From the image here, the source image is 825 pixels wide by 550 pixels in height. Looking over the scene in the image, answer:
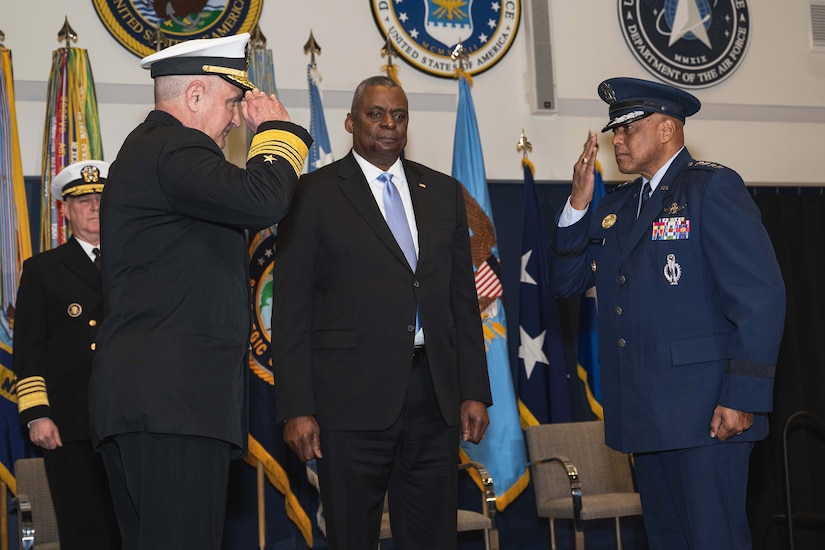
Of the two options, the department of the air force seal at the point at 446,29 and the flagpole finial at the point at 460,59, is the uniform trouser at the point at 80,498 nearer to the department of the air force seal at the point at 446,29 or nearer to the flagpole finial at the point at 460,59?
the flagpole finial at the point at 460,59

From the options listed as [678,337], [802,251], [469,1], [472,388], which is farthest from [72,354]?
[802,251]

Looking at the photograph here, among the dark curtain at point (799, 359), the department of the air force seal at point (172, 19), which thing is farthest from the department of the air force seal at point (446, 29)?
the dark curtain at point (799, 359)

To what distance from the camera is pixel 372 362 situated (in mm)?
3055

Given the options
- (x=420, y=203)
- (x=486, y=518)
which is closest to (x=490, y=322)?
(x=486, y=518)

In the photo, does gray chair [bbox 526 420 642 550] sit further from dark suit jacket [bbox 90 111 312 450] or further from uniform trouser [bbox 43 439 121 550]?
dark suit jacket [bbox 90 111 312 450]

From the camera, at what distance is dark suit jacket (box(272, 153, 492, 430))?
3.04 m

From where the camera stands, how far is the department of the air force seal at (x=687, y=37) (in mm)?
6613

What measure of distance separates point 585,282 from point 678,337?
0.58m

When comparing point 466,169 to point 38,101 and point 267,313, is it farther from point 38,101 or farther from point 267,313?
point 38,101

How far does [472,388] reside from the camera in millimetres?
3242

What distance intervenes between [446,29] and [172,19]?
171 centimetres

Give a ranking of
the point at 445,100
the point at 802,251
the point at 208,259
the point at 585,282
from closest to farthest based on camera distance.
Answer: the point at 208,259 < the point at 585,282 < the point at 445,100 < the point at 802,251

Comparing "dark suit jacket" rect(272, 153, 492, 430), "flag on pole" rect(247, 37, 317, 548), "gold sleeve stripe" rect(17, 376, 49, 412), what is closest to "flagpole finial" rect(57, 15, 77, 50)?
"flag on pole" rect(247, 37, 317, 548)

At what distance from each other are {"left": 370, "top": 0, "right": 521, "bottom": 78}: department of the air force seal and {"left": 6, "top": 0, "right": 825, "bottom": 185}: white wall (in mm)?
67
